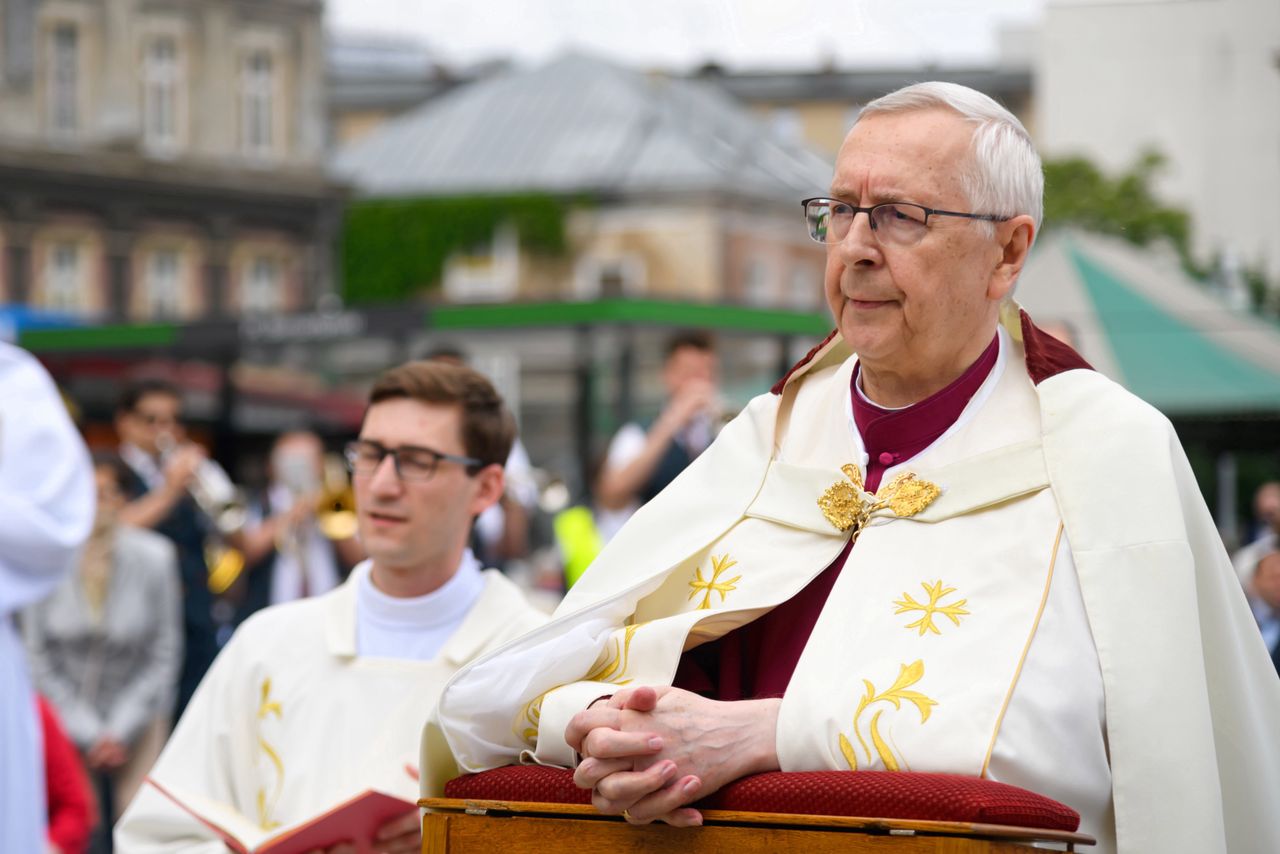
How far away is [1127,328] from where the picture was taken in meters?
11.7

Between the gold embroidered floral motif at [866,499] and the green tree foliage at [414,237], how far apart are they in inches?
2117

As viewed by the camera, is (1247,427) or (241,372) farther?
(241,372)

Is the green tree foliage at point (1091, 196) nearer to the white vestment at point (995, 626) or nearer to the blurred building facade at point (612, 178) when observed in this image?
the blurred building facade at point (612, 178)

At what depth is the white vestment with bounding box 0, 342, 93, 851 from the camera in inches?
227

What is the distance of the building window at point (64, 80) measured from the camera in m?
51.6

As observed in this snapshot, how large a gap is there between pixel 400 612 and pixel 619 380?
14.3 meters

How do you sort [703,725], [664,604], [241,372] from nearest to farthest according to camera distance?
[703,725]
[664,604]
[241,372]

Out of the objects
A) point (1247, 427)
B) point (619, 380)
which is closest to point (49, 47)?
point (619, 380)

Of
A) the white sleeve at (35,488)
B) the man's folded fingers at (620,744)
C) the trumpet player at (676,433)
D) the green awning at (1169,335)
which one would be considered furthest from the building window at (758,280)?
the man's folded fingers at (620,744)

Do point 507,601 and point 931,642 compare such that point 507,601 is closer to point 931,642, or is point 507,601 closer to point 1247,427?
point 931,642

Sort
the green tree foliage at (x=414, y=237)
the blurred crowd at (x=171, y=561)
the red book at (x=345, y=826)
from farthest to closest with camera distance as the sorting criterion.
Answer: the green tree foliage at (x=414, y=237)
the blurred crowd at (x=171, y=561)
the red book at (x=345, y=826)

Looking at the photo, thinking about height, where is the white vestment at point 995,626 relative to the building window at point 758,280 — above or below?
above

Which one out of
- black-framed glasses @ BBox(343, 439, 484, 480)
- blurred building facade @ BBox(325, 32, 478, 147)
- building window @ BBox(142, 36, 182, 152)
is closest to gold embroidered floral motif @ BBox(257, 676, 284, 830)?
black-framed glasses @ BBox(343, 439, 484, 480)

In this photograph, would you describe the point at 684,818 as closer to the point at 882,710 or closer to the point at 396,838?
the point at 882,710
